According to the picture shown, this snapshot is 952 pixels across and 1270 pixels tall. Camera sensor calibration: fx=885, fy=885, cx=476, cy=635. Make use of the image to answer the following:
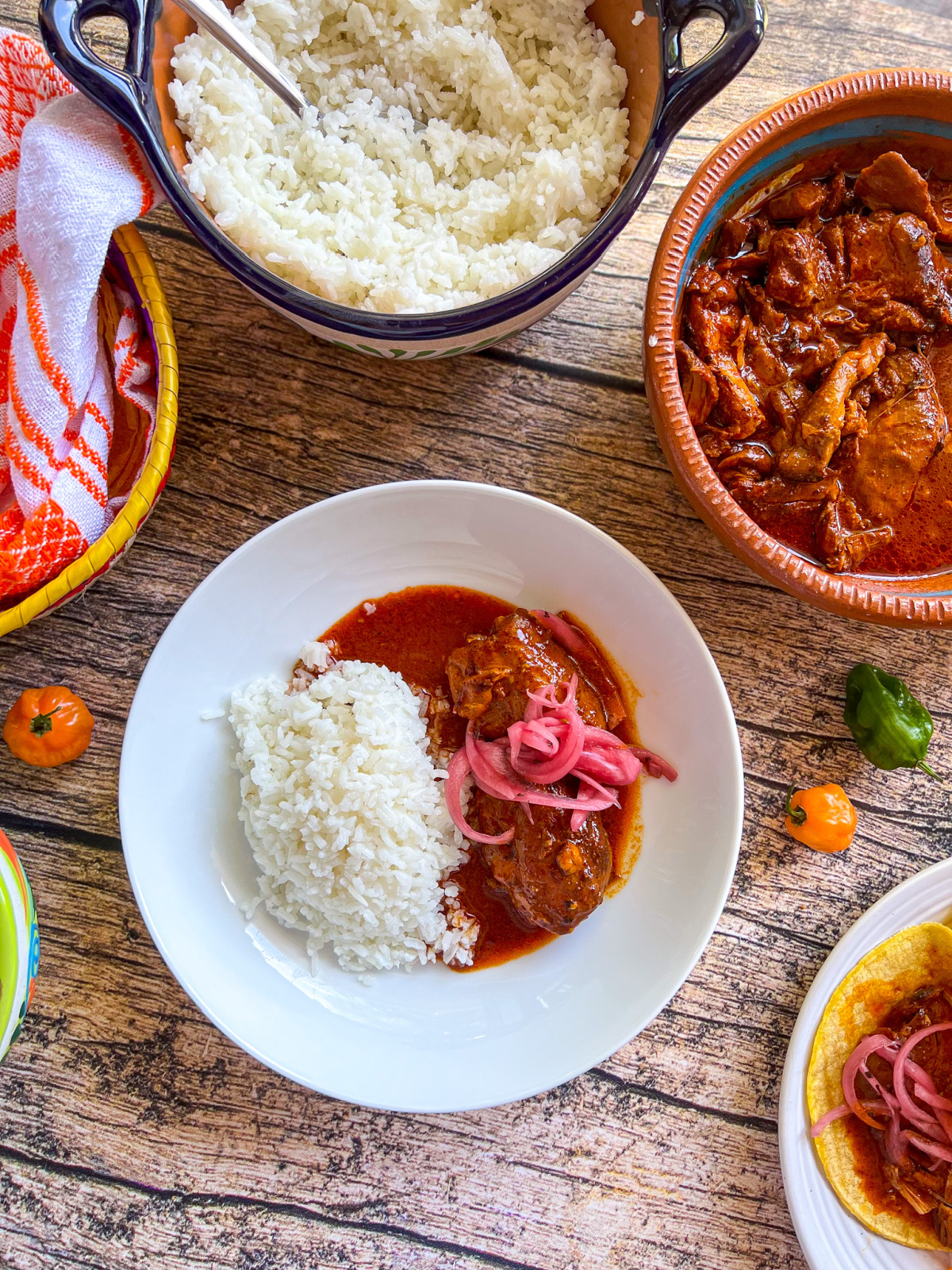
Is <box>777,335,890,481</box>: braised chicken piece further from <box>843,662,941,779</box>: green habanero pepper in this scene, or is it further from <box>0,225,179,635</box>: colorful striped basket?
<box>0,225,179,635</box>: colorful striped basket

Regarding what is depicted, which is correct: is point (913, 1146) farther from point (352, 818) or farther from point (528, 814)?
point (352, 818)

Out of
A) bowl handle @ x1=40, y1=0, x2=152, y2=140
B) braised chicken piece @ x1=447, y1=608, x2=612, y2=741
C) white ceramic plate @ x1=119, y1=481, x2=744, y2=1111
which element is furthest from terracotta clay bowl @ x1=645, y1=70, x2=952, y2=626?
bowl handle @ x1=40, y1=0, x2=152, y2=140

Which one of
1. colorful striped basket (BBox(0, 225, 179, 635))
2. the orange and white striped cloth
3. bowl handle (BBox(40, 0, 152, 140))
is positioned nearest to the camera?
bowl handle (BBox(40, 0, 152, 140))

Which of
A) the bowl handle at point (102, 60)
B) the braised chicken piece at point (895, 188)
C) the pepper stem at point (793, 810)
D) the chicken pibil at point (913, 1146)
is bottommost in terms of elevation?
the chicken pibil at point (913, 1146)

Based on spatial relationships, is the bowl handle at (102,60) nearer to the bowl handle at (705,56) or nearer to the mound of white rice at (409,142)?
the mound of white rice at (409,142)

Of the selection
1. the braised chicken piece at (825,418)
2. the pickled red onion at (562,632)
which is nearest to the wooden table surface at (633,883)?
the pickled red onion at (562,632)

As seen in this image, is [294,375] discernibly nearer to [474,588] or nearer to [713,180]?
[474,588]

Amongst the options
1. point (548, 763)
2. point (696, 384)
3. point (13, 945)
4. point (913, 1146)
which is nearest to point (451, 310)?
point (696, 384)
